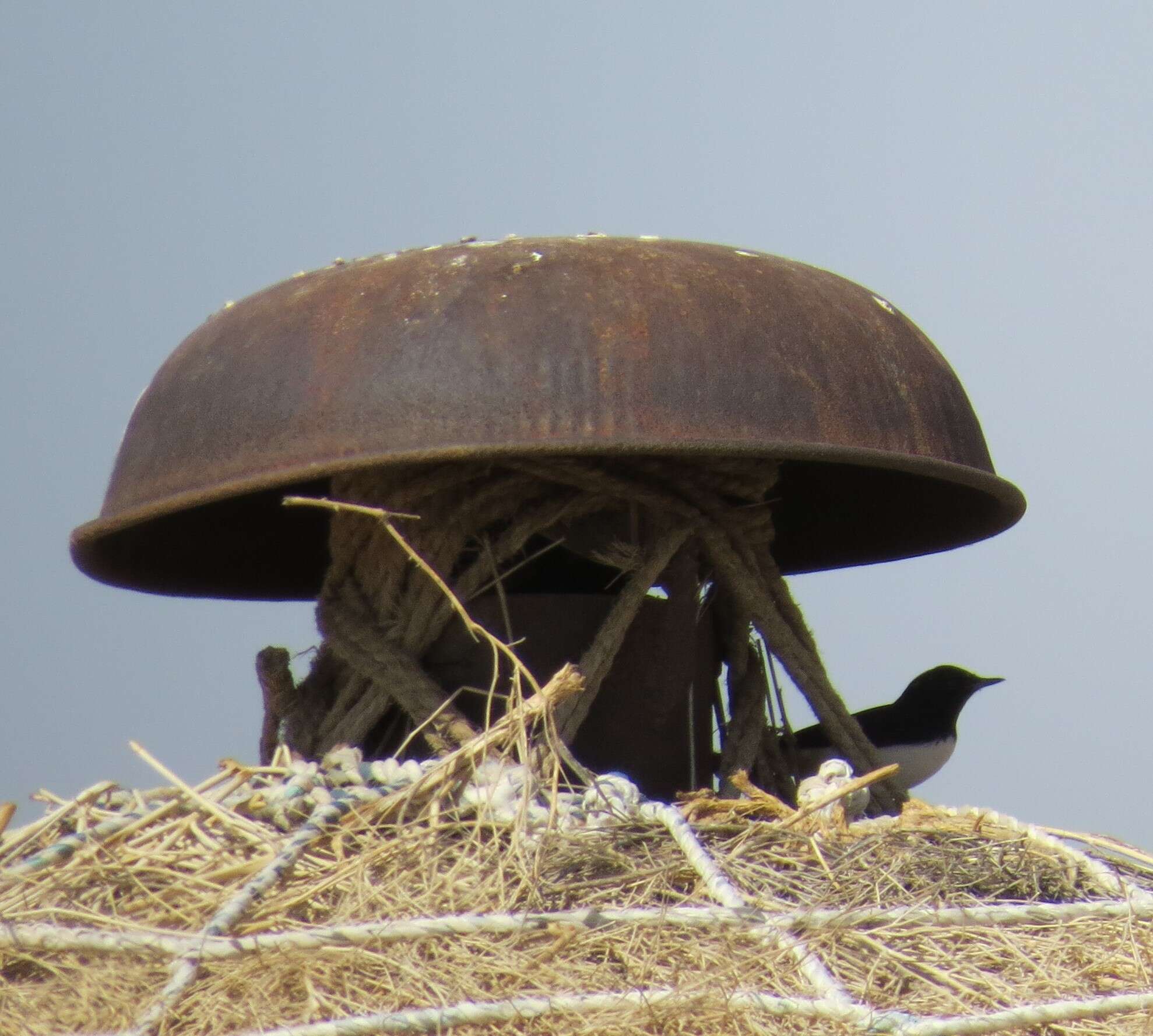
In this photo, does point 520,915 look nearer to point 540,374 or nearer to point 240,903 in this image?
point 240,903

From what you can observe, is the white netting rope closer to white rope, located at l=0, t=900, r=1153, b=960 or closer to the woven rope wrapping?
white rope, located at l=0, t=900, r=1153, b=960

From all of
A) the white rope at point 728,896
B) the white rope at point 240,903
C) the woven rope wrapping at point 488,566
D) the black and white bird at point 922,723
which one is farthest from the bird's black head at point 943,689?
the white rope at point 240,903

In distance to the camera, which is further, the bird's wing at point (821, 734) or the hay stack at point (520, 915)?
the bird's wing at point (821, 734)

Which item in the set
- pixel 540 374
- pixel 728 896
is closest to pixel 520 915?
pixel 728 896

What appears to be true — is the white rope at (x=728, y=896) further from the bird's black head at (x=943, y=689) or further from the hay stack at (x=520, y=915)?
the bird's black head at (x=943, y=689)

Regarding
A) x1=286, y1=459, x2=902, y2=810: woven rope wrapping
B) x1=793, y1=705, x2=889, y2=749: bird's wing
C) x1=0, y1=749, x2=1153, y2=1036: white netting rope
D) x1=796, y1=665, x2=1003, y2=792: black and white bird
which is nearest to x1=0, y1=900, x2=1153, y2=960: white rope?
x1=0, y1=749, x2=1153, y2=1036: white netting rope

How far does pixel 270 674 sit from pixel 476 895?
1477 mm

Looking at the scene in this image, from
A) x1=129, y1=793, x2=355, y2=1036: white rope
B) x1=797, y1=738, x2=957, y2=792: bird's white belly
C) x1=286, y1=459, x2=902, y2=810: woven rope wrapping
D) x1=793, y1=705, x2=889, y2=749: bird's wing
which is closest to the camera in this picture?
x1=129, y1=793, x2=355, y2=1036: white rope

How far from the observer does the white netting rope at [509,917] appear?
6.39 feet

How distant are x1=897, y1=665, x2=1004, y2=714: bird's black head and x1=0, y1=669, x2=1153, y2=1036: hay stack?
2.13m

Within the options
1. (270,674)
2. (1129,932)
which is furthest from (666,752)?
(1129,932)

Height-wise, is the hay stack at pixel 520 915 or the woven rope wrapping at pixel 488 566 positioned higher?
the woven rope wrapping at pixel 488 566

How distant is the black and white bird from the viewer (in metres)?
4.65

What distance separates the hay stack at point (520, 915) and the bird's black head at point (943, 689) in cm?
213
